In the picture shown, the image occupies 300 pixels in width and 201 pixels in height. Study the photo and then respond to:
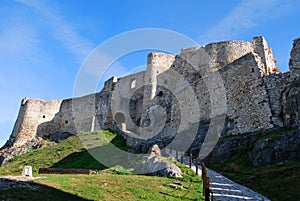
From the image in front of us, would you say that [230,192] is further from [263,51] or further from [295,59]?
[263,51]

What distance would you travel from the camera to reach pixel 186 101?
29922 millimetres

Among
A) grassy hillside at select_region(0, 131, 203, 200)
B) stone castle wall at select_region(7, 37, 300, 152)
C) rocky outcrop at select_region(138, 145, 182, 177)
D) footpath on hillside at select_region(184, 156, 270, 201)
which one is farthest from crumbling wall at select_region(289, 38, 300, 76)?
rocky outcrop at select_region(138, 145, 182, 177)

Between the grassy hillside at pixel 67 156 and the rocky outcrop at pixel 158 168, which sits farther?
the grassy hillside at pixel 67 156

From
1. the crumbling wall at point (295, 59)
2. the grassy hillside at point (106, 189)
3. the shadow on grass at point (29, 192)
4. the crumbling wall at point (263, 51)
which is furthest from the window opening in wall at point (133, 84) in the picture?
the shadow on grass at point (29, 192)

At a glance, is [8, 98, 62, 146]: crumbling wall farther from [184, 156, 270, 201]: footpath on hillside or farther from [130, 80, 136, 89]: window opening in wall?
[184, 156, 270, 201]: footpath on hillside

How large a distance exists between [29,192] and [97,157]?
16988 millimetres

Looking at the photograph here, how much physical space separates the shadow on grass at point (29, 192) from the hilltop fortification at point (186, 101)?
13763 millimetres

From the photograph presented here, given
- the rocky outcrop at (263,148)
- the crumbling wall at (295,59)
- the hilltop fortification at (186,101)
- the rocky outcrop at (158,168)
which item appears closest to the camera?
the rocky outcrop at (158,168)

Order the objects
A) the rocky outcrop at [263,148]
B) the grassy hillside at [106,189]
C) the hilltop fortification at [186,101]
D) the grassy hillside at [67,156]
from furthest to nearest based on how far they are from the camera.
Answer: the grassy hillside at [67,156]
the hilltop fortification at [186,101]
the rocky outcrop at [263,148]
the grassy hillside at [106,189]

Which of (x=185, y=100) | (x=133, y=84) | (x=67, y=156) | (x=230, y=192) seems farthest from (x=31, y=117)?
(x=230, y=192)

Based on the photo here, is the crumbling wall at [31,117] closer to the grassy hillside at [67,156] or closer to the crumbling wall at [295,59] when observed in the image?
the grassy hillside at [67,156]

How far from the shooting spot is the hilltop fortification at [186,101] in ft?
68.2

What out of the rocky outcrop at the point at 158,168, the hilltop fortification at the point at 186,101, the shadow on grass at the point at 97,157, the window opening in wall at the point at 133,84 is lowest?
the rocky outcrop at the point at 158,168

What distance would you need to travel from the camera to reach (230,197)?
11.2m
